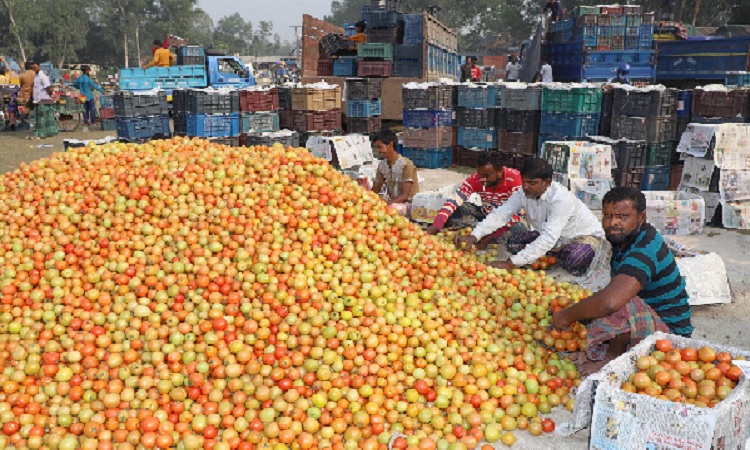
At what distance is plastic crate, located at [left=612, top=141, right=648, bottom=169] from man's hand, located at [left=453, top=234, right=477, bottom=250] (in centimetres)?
483

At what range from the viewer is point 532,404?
13.1 ft

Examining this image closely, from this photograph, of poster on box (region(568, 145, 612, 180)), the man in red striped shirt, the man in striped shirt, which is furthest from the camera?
poster on box (region(568, 145, 612, 180))

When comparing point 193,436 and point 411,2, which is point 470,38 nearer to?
point 411,2

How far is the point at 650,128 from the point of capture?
32.8 feet

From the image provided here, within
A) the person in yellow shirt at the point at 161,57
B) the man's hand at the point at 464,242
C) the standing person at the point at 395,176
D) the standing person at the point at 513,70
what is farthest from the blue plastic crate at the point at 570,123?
the person in yellow shirt at the point at 161,57

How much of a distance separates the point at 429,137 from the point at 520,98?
2355 millimetres

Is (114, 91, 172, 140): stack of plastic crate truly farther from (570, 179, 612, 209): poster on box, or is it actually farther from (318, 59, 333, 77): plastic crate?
(570, 179, 612, 209): poster on box

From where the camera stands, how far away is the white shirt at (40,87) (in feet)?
57.1

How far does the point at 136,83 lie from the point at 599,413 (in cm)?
2223

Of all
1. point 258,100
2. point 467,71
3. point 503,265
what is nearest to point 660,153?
point 503,265

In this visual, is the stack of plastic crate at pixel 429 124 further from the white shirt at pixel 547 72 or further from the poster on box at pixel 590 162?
the white shirt at pixel 547 72

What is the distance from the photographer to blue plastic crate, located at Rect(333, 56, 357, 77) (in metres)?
17.7

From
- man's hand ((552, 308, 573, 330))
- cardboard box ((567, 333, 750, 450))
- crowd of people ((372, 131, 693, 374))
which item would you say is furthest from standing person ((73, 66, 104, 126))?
cardboard box ((567, 333, 750, 450))

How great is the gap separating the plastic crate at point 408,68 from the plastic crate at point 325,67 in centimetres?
231
